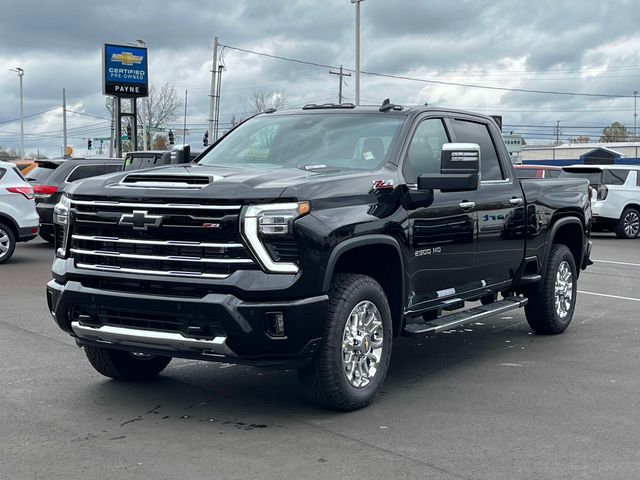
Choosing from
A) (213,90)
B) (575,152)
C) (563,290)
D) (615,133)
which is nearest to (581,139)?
(615,133)

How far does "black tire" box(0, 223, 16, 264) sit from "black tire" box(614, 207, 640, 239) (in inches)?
551

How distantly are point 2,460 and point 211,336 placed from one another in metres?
1.31

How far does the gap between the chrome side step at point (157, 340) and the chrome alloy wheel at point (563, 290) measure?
440 centimetres

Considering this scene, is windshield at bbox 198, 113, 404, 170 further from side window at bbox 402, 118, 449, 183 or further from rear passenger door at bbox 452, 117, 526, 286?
rear passenger door at bbox 452, 117, 526, 286

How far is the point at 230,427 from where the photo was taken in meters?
5.60

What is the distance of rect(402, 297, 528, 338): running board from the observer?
6.58 meters

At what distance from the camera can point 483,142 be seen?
7988mm

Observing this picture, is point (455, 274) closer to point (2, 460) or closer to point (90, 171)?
point (2, 460)

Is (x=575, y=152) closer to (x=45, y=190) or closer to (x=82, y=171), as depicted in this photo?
(x=82, y=171)

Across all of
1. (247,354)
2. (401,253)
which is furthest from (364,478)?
(401,253)

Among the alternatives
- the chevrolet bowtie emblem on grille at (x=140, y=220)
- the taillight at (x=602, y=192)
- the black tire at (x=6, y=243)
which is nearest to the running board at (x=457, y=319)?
the chevrolet bowtie emblem on grille at (x=140, y=220)

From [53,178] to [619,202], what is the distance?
12932 millimetres

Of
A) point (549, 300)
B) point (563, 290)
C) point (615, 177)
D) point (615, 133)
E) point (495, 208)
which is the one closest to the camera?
point (495, 208)

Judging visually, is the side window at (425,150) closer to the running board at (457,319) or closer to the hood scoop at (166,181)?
the running board at (457,319)
